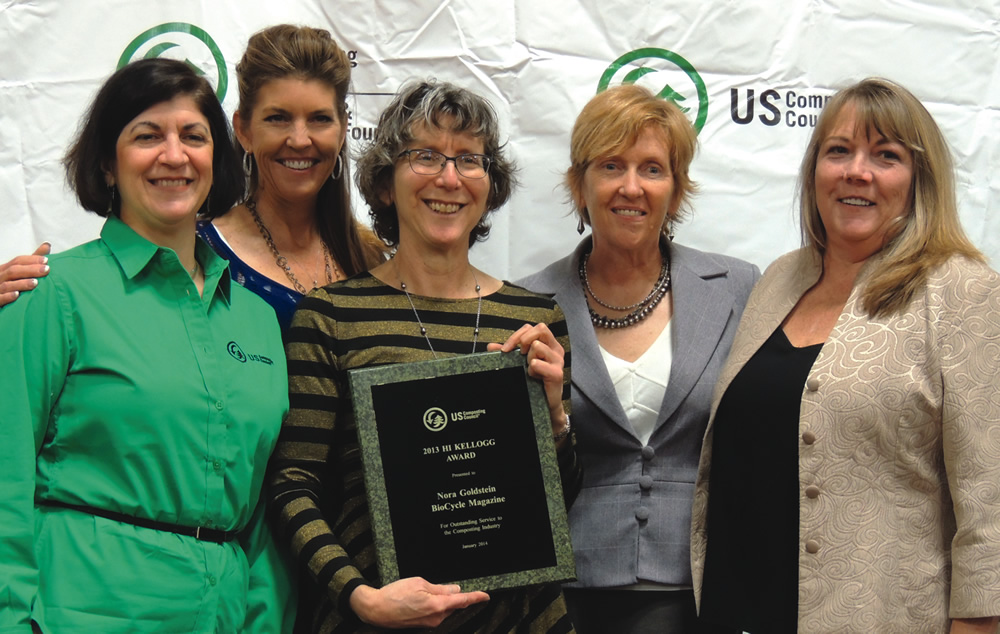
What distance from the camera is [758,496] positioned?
82.0 inches

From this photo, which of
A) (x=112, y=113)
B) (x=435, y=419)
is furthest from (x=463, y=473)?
(x=112, y=113)

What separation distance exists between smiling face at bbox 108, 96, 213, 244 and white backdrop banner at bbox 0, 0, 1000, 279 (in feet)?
3.76

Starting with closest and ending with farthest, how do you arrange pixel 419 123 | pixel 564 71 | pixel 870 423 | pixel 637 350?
pixel 870 423 < pixel 419 123 < pixel 637 350 < pixel 564 71

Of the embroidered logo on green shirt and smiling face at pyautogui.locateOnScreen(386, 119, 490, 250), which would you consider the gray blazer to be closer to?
smiling face at pyautogui.locateOnScreen(386, 119, 490, 250)

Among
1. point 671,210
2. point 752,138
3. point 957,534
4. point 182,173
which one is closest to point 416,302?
point 182,173

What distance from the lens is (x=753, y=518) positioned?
82.3 inches

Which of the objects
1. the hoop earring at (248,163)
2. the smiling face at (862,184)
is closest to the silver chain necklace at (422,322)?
the hoop earring at (248,163)

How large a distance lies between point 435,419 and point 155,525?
1.70 ft

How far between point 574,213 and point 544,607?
1464 mm

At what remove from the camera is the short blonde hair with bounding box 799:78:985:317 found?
1.96m

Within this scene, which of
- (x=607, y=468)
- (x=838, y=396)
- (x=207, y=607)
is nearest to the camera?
(x=207, y=607)

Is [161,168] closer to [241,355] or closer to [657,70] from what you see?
[241,355]

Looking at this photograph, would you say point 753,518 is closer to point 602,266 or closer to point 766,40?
point 602,266

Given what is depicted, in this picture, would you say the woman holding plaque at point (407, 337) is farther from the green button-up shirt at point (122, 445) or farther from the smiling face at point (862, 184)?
the smiling face at point (862, 184)
